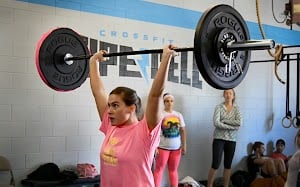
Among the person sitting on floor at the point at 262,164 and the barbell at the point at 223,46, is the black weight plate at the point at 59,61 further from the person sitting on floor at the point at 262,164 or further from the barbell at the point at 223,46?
the person sitting on floor at the point at 262,164

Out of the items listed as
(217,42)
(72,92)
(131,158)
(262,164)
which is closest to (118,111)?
(131,158)

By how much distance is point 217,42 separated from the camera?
2014mm

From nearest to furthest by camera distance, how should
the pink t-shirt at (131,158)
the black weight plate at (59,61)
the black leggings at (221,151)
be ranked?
1. the pink t-shirt at (131,158)
2. the black weight plate at (59,61)
3. the black leggings at (221,151)

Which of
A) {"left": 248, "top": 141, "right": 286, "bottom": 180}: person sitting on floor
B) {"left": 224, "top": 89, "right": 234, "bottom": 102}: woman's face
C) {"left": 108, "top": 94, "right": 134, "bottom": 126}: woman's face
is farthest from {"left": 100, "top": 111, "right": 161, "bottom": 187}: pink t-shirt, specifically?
{"left": 248, "top": 141, "right": 286, "bottom": 180}: person sitting on floor

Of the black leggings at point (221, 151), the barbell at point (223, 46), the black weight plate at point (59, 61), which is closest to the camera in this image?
the barbell at point (223, 46)

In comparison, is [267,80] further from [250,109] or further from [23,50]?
[23,50]

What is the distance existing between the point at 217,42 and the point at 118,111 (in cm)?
64

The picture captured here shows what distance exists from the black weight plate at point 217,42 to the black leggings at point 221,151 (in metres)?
3.47

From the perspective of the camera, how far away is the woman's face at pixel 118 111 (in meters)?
2.25

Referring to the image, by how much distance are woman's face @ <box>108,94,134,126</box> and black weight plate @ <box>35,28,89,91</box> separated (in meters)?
0.71

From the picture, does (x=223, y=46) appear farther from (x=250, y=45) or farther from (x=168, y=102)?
(x=168, y=102)

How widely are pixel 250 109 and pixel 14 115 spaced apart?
3.62m

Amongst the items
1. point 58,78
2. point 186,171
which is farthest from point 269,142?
point 58,78

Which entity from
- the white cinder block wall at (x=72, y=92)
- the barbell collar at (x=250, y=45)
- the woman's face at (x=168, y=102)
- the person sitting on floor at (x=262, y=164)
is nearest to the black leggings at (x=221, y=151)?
the white cinder block wall at (x=72, y=92)
